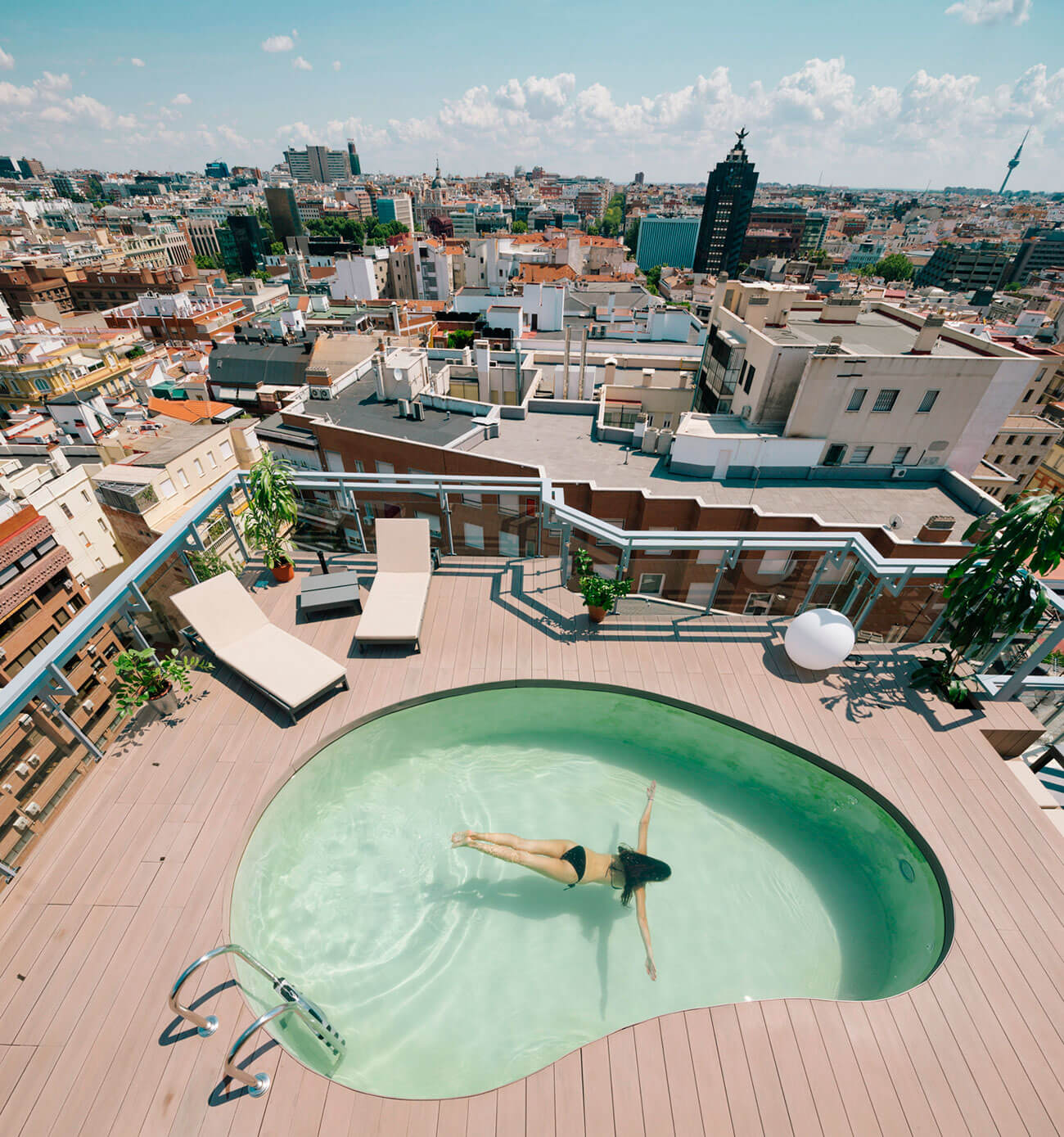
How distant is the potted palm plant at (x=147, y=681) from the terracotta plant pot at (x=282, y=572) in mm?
2202

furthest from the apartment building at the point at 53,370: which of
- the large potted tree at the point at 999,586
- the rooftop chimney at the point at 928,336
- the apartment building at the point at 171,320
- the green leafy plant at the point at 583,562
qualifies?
the large potted tree at the point at 999,586

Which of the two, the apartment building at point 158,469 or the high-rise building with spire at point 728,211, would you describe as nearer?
the apartment building at point 158,469

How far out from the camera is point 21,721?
17.7ft

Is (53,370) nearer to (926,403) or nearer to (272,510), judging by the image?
(272,510)

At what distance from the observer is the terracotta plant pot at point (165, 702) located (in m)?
6.68

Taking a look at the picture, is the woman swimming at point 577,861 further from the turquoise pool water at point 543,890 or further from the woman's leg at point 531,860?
the turquoise pool water at point 543,890

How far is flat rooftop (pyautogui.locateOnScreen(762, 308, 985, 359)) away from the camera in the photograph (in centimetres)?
2066

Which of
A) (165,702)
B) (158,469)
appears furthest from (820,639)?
(158,469)

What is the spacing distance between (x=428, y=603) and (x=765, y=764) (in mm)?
5579

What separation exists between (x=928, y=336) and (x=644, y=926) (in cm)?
2405

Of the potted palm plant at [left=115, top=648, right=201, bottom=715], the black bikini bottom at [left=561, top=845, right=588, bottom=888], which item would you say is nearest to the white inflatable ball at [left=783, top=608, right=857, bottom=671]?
the black bikini bottom at [left=561, top=845, right=588, bottom=888]

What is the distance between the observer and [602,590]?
8.11m

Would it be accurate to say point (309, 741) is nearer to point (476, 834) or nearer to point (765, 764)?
point (476, 834)

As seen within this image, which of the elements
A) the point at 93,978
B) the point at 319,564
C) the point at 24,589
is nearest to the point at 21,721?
the point at 93,978
